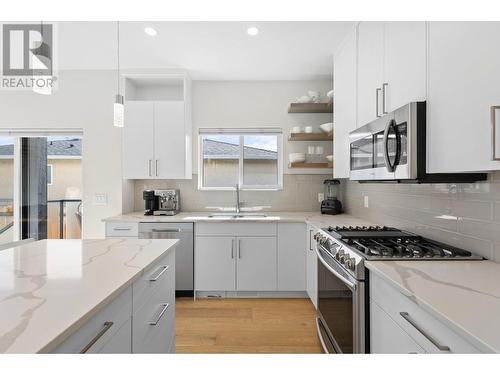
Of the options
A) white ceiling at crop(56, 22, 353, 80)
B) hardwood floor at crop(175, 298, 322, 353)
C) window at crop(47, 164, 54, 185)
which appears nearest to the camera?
hardwood floor at crop(175, 298, 322, 353)

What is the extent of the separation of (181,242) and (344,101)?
2099 mm

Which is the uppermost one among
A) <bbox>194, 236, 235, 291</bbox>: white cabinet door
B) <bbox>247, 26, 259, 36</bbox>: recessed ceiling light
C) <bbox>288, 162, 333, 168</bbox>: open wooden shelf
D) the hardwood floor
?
<bbox>247, 26, 259, 36</bbox>: recessed ceiling light

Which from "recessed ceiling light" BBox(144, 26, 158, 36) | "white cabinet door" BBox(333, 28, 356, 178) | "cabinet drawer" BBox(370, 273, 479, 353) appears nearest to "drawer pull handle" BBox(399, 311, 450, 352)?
"cabinet drawer" BBox(370, 273, 479, 353)

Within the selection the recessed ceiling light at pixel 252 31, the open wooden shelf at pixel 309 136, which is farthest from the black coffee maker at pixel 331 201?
the recessed ceiling light at pixel 252 31

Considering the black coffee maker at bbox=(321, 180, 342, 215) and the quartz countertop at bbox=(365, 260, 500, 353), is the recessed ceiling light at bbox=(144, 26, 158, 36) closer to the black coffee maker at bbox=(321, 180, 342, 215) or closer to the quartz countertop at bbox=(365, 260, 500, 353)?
the black coffee maker at bbox=(321, 180, 342, 215)

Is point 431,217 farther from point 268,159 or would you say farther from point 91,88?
point 91,88

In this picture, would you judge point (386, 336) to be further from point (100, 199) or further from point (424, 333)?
point (100, 199)

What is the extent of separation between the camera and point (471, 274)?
1206mm

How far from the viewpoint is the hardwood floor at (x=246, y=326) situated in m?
2.25

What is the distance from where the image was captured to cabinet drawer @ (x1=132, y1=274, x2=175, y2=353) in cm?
125

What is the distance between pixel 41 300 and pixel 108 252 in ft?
2.15

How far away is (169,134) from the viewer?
11.1 feet

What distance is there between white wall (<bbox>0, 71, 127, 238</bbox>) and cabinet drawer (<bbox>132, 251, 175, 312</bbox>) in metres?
1.97

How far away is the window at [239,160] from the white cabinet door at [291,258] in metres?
0.84
